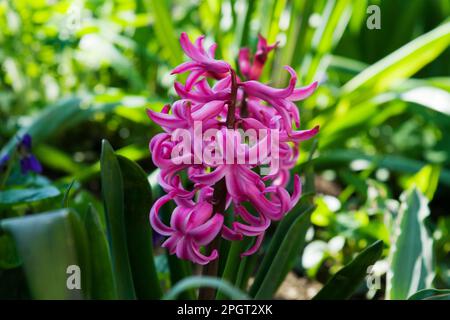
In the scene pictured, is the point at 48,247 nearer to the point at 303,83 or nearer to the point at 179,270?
the point at 179,270

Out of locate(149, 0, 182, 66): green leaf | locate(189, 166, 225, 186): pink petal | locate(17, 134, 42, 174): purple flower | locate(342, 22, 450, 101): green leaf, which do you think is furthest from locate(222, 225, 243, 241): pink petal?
locate(149, 0, 182, 66): green leaf

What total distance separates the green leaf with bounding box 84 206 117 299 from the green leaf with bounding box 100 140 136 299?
0.05 m

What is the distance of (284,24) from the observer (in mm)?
2262

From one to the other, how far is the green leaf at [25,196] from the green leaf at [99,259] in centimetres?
22

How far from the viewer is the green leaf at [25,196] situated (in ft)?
3.87

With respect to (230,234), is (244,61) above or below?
above

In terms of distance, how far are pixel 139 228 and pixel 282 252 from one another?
0.81 feet

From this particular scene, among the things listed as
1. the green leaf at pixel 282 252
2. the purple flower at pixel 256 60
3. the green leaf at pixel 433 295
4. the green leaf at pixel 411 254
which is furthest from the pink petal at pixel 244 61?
the green leaf at pixel 433 295

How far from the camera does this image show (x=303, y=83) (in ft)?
6.88

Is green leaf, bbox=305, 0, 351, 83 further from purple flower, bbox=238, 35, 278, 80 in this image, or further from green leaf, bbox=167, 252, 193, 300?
green leaf, bbox=167, 252, 193, 300

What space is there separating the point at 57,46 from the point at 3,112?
60 centimetres

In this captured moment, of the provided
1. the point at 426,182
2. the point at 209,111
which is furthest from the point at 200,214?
the point at 426,182

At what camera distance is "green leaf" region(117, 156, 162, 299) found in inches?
41.2
